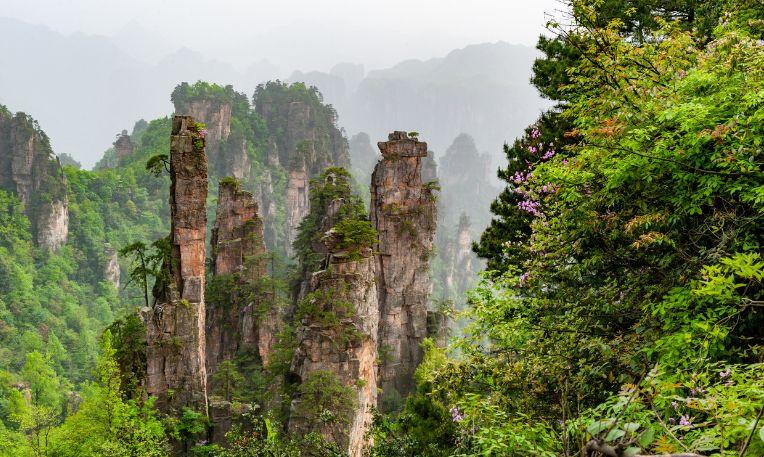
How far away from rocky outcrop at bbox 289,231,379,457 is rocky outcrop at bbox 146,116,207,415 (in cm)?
370

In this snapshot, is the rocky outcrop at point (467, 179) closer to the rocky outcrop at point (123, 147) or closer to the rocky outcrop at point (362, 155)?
the rocky outcrop at point (362, 155)

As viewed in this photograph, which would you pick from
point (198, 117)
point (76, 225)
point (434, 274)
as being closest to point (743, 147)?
point (76, 225)

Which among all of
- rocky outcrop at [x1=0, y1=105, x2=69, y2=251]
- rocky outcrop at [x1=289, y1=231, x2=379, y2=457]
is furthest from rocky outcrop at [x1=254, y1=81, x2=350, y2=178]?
rocky outcrop at [x1=289, y1=231, x2=379, y2=457]

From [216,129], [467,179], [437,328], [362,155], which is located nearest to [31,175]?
[216,129]

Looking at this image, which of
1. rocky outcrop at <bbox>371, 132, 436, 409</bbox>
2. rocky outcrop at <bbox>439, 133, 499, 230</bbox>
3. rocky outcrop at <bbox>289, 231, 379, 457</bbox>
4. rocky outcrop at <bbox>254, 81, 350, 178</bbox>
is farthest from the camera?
rocky outcrop at <bbox>439, 133, 499, 230</bbox>

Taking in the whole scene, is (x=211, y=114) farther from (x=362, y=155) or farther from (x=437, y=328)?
(x=362, y=155)

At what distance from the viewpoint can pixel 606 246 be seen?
646 centimetres

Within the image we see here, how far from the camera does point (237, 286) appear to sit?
29.8 metres

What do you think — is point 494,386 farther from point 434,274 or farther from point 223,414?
point 434,274

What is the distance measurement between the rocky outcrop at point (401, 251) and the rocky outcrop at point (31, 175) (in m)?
31.1

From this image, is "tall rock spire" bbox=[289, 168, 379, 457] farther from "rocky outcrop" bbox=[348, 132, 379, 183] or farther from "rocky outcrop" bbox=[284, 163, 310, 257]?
"rocky outcrop" bbox=[348, 132, 379, 183]

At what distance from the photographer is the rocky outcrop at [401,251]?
99.0 ft

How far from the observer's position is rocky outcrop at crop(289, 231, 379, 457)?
17.3m

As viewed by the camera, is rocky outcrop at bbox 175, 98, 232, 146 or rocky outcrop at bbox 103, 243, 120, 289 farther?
rocky outcrop at bbox 175, 98, 232, 146
